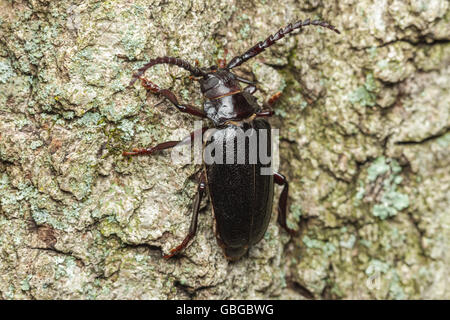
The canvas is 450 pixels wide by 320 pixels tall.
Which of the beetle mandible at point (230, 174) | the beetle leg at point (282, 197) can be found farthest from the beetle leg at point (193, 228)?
the beetle leg at point (282, 197)

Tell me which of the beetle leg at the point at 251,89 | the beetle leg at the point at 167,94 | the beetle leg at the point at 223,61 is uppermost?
the beetle leg at the point at 223,61

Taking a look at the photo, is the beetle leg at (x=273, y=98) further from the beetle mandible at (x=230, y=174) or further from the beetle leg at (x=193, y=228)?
the beetle leg at (x=193, y=228)

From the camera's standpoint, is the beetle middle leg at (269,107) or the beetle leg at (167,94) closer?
the beetle leg at (167,94)

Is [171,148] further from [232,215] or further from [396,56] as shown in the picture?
[396,56]

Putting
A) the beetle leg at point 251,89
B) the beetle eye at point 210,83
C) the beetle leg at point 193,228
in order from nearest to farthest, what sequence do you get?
the beetle leg at point 193,228 < the beetle eye at point 210,83 < the beetle leg at point 251,89

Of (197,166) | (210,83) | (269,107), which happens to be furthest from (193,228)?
(269,107)

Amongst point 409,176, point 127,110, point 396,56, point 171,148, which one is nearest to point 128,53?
point 127,110

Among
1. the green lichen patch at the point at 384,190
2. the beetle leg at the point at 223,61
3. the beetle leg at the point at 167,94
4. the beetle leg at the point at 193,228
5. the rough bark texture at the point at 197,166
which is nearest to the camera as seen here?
the rough bark texture at the point at 197,166

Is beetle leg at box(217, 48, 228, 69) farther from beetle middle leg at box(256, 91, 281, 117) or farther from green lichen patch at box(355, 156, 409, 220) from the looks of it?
green lichen patch at box(355, 156, 409, 220)

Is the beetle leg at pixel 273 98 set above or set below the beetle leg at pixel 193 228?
above

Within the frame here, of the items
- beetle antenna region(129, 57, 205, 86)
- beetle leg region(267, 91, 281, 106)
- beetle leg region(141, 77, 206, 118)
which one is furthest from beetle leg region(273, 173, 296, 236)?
beetle antenna region(129, 57, 205, 86)
